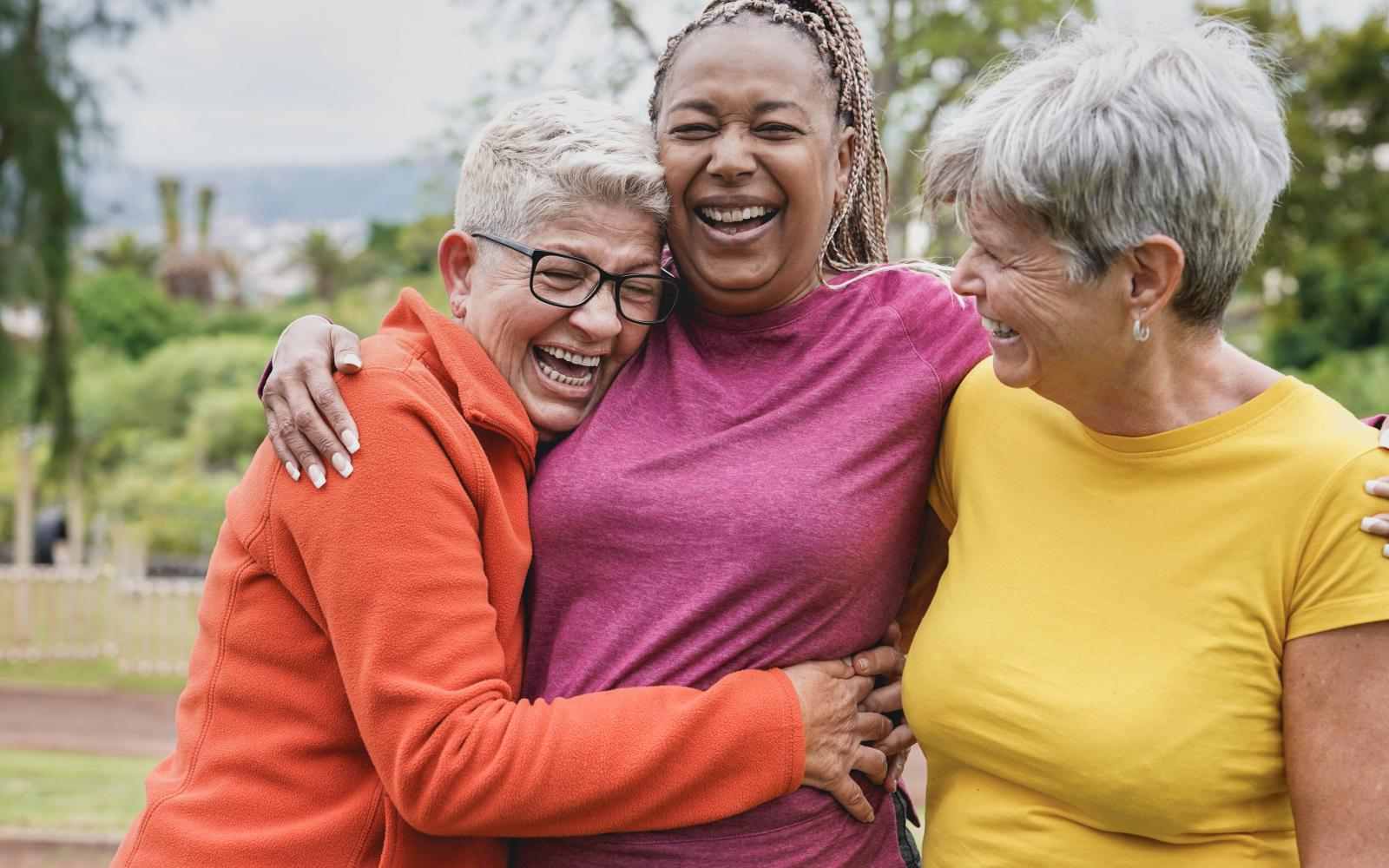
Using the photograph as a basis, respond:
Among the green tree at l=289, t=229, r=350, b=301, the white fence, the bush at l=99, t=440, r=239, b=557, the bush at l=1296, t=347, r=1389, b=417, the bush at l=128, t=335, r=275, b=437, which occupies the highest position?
the bush at l=1296, t=347, r=1389, b=417

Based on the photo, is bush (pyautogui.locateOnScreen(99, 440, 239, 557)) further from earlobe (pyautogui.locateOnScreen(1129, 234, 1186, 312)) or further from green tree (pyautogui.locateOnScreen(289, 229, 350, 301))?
green tree (pyautogui.locateOnScreen(289, 229, 350, 301))

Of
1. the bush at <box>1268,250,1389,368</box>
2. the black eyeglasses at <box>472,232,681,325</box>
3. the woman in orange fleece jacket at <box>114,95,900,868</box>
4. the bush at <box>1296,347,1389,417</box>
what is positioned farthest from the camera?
the bush at <box>1268,250,1389,368</box>

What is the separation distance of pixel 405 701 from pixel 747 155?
1056mm

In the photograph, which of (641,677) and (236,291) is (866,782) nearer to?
(641,677)

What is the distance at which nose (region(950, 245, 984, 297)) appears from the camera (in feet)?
6.20

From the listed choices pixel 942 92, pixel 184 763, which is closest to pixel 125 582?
pixel 942 92

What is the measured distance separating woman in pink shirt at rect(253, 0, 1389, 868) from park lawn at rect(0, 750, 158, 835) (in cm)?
501

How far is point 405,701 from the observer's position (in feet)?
6.16

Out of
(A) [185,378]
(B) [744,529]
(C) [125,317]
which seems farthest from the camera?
(C) [125,317]

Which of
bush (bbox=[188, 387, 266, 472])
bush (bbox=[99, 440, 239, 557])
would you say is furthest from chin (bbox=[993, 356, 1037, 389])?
bush (bbox=[188, 387, 266, 472])

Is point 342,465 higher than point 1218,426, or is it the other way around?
point 1218,426

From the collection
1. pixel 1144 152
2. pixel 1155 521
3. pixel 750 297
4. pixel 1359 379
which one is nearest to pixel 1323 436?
pixel 1155 521

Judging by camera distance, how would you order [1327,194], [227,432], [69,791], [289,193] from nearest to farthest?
[69,791]
[1327,194]
[227,432]
[289,193]

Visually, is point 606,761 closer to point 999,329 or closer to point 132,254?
point 999,329
